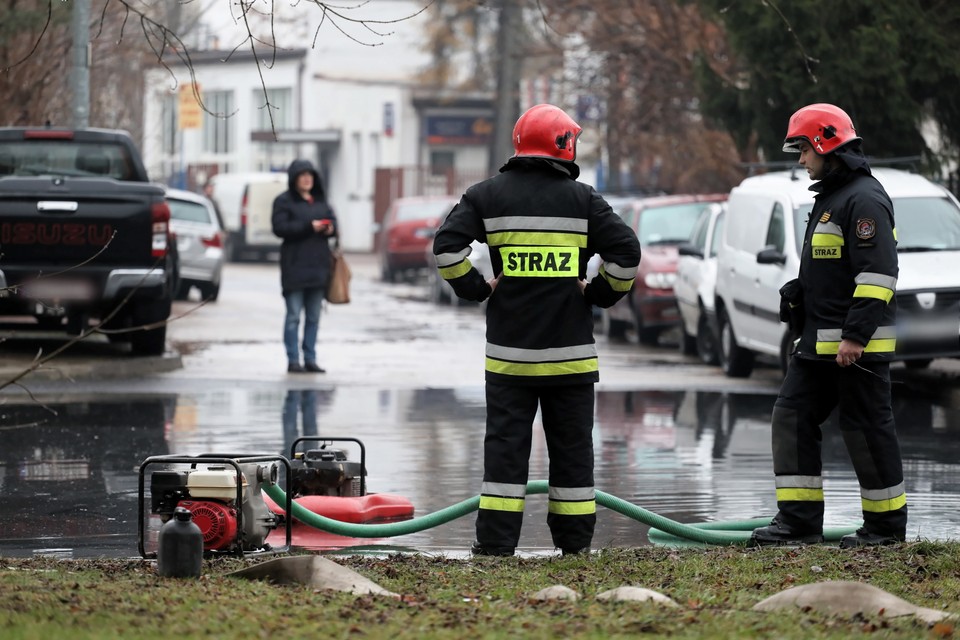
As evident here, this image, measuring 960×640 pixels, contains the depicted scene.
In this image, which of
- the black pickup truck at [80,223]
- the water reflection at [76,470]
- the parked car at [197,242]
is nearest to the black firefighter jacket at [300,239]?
the black pickup truck at [80,223]

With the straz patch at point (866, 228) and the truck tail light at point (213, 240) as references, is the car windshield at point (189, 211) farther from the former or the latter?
the straz patch at point (866, 228)

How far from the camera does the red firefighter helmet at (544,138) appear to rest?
24.2 ft

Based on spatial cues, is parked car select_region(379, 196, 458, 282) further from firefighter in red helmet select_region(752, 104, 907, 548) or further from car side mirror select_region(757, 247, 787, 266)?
firefighter in red helmet select_region(752, 104, 907, 548)

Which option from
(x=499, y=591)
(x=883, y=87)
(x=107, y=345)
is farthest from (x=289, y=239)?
(x=499, y=591)

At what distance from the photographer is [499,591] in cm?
623

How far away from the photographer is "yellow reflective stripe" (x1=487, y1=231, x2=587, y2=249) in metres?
7.29

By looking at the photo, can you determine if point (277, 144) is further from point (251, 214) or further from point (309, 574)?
point (309, 574)

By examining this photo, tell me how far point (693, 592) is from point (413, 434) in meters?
6.12

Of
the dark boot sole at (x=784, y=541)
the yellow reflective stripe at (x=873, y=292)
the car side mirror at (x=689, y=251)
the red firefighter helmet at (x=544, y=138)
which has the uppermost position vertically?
the red firefighter helmet at (x=544, y=138)

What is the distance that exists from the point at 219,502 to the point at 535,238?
5.40ft

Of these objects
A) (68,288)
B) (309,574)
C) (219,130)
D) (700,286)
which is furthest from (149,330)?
(219,130)

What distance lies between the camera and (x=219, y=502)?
714 centimetres

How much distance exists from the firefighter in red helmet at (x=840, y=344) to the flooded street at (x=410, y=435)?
27.4 inches

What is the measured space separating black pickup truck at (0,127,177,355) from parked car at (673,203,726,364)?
5400 mm
